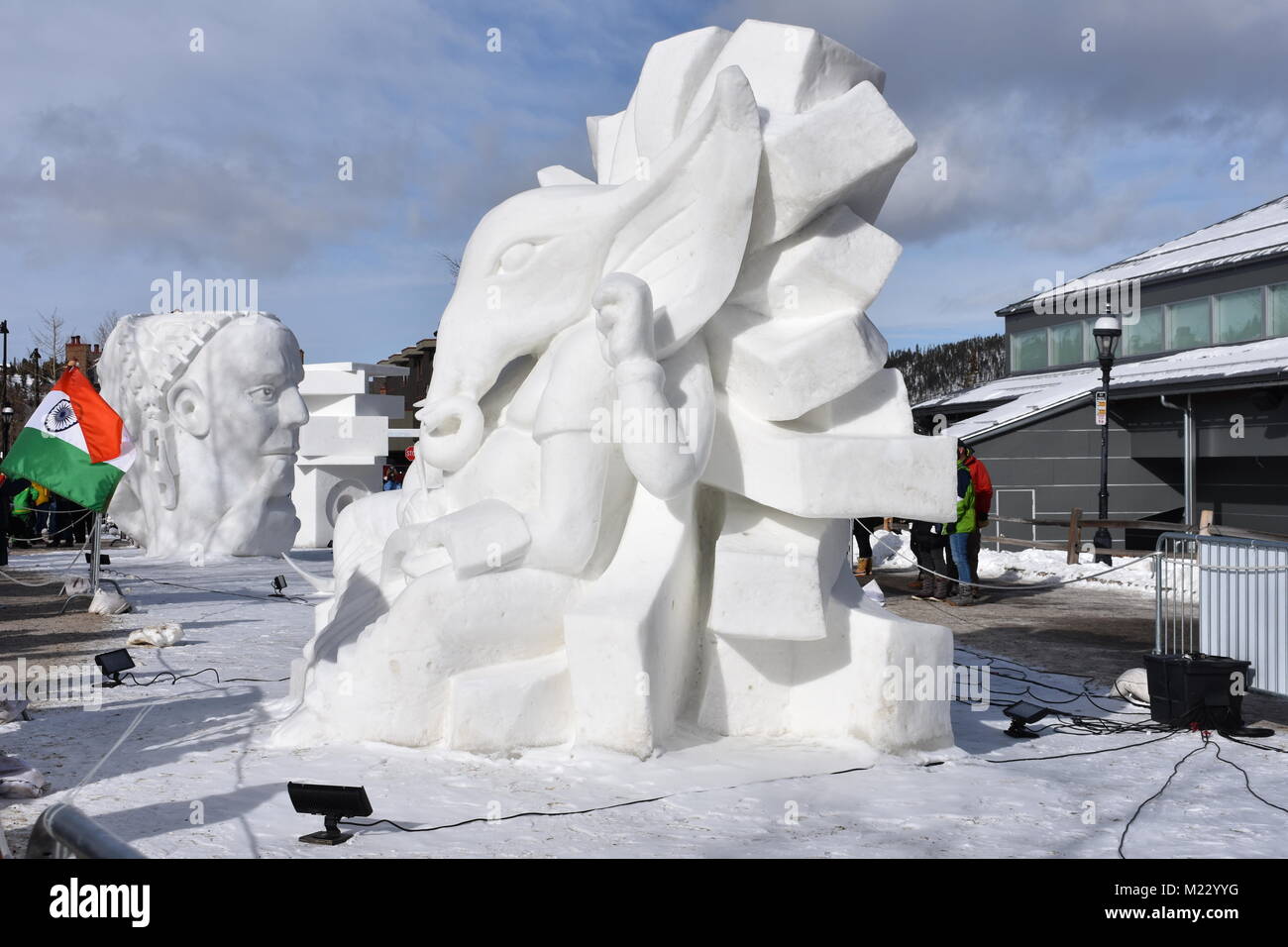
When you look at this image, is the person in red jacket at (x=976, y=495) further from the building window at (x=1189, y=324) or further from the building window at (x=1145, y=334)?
the building window at (x=1145, y=334)

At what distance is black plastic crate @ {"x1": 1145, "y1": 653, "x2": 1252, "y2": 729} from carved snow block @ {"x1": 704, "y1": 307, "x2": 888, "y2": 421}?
238 cm

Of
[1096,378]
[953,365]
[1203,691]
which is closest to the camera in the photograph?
[1203,691]

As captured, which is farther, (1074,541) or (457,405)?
(1074,541)

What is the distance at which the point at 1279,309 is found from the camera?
18.8 metres

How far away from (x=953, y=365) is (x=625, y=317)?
31.9m

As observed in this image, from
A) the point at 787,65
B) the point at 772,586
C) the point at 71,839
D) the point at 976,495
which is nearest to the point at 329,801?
the point at 71,839

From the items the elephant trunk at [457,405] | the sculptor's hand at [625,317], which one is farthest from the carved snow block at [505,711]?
the sculptor's hand at [625,317]

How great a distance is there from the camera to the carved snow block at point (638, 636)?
5469mm

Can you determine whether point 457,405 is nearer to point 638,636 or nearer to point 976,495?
point 638,636

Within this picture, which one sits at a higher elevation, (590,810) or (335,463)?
(335,463)

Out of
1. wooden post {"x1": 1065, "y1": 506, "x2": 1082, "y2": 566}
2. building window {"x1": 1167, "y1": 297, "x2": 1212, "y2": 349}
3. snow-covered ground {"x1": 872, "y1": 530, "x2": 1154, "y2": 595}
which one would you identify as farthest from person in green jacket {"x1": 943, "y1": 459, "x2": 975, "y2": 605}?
building window {"x1": 1167, "y1": 297, "x2": 1212, "y2": 349}

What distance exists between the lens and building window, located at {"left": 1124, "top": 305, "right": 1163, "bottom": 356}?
69.3ft

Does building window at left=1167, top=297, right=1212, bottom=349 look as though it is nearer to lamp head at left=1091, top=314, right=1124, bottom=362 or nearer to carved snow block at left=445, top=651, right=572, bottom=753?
lamp head at left=1091, top=314, right=1124, bottom=362

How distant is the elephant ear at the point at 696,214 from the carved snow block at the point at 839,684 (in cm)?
166
